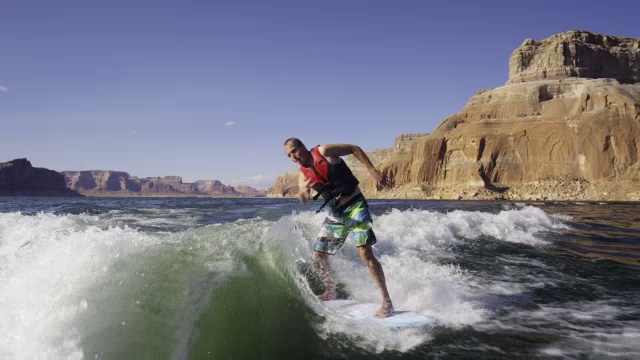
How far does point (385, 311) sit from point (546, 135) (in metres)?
83.5

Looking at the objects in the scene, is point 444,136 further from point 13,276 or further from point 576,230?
point 13,276

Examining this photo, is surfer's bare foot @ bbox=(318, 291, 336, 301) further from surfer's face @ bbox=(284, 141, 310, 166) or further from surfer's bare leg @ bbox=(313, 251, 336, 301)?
surfer's face @ bbox=(284, 141, 310, 166)

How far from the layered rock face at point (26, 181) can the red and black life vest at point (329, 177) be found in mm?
163661

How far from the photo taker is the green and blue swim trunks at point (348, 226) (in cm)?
520

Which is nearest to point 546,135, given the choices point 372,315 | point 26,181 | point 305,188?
point 305,188

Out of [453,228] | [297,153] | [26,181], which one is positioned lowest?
[453,228]

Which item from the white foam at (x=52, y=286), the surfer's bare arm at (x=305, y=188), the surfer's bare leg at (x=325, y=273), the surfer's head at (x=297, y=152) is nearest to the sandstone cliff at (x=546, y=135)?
the surfer's bare leg at (x=325, y=273)

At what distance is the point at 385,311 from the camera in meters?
4.82

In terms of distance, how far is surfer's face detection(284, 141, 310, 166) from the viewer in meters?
5.03

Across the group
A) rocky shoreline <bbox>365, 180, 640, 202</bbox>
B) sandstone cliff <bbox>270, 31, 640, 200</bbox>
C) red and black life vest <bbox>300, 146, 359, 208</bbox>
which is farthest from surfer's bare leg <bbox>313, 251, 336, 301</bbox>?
sandstone cliff <bbox>270, 31, 640, 200</bbox>

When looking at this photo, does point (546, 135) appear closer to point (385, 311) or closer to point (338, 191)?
point (338, 191)

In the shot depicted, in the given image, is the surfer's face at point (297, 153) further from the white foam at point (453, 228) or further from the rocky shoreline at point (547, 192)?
the rocky shoreline at point (547, 192)

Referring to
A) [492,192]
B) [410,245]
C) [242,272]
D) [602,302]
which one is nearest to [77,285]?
[242,272]

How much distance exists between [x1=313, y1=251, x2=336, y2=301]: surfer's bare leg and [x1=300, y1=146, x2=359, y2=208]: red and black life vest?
0.81 meters
